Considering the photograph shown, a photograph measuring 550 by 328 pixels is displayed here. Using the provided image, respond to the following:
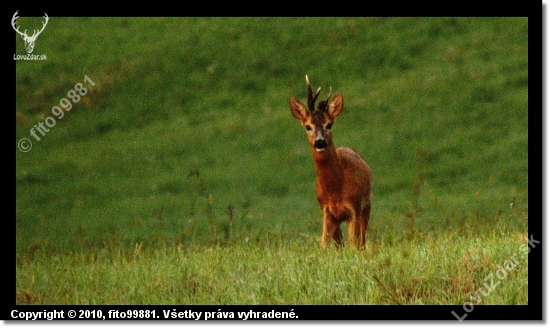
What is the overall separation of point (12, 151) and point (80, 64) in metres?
18.1

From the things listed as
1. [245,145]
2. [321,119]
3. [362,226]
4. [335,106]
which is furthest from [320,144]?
[245,145]

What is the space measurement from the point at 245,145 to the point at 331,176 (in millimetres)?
13924

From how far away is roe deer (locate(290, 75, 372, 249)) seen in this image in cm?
955

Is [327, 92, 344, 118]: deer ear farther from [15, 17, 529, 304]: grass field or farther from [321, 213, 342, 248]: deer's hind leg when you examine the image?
[15, 17, 529, 304]: grass field

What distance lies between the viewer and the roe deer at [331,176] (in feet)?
31.3

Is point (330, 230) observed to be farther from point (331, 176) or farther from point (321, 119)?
point (321, 119)

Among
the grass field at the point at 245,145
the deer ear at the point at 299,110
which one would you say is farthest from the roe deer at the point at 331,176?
the grass field at the point at 245,145

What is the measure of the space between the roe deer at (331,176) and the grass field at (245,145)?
0.42m

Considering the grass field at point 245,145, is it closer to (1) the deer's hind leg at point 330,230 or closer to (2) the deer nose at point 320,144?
(1) the deer's hind leg at point 330,230

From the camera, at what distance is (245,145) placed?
2366cm
